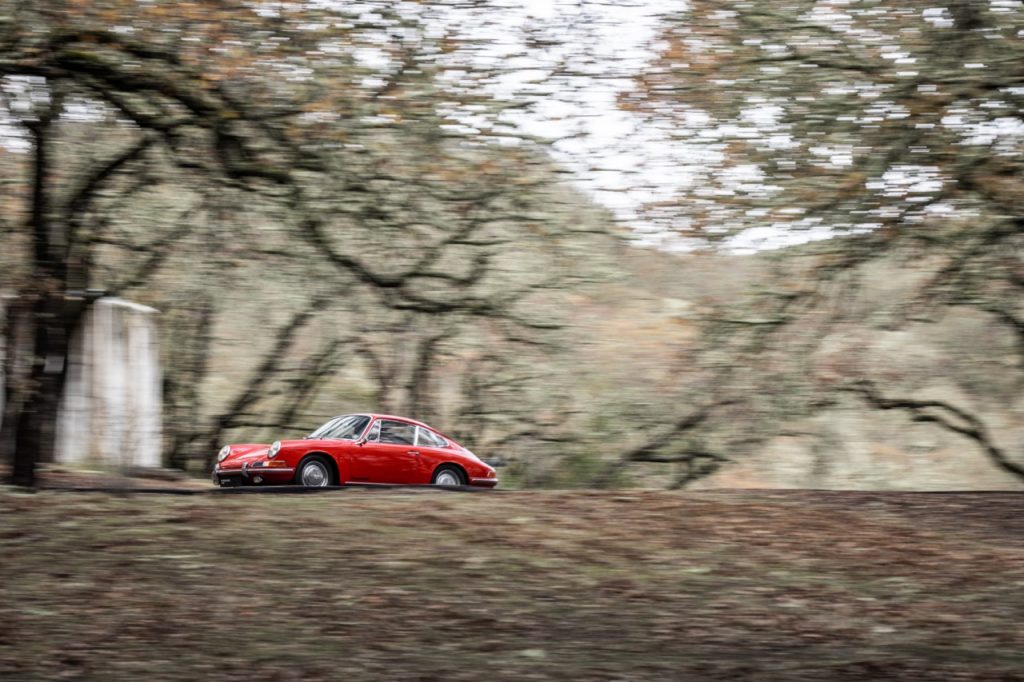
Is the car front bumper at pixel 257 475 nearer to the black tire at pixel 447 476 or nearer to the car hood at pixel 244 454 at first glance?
the car hood at pixel 244 454

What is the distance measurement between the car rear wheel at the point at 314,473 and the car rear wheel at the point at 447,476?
1788 millimetres

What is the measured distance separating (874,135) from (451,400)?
39.6 feet

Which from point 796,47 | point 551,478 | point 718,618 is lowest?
point 551,478

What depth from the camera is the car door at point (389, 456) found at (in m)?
16.9

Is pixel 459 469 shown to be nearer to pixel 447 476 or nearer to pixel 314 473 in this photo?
pixel 447 476

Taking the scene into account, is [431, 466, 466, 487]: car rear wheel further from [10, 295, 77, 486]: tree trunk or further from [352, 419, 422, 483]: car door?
[10, 295, 77, 486]: tree trunk

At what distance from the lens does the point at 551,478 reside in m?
22.8

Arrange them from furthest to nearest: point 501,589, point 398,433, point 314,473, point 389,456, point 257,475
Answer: point 398,433, point 389,456, point 314,473, point 257,475, point 501,589

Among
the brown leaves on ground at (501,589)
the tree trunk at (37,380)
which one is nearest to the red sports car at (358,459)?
the tree trunk at (37,380)

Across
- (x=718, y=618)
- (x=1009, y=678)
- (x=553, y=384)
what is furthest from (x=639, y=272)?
(x=1009, y=678)

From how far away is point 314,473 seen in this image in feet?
53.8

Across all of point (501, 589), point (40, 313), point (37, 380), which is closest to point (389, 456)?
point (37, 380)

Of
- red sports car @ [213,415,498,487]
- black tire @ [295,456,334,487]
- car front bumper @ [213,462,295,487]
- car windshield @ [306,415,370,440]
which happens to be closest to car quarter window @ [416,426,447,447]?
red sports car @ [213,415,498,487]

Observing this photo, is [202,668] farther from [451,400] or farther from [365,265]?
[451,400]
